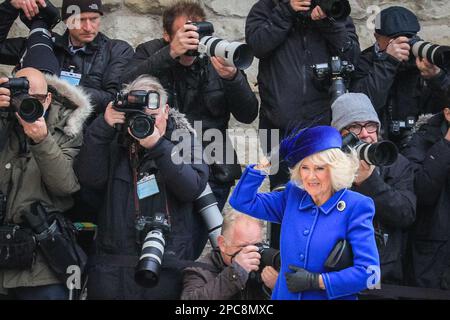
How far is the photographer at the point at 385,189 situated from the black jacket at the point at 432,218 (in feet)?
0.27

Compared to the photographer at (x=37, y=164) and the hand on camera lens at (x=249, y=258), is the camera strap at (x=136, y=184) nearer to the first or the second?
the photographer at (x=37, y=164)

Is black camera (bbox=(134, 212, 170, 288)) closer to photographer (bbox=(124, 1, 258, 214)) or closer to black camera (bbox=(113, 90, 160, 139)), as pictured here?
black camera (bbox=(113, 90, 160, 139))

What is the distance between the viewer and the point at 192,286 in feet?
14.6

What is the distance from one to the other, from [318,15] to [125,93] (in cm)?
108

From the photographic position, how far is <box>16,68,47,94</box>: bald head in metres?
4.76

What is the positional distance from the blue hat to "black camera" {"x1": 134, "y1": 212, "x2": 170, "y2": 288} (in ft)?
2.51

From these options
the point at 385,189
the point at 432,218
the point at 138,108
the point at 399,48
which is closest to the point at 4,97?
the point at 138,108

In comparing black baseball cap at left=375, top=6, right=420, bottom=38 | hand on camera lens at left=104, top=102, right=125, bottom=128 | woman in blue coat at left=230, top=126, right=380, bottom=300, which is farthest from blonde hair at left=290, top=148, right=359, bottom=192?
black baseball cap at left=375, top=6, right=420, bottom=38

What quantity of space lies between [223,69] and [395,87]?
104cm

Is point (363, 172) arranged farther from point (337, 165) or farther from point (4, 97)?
point (4, 97)

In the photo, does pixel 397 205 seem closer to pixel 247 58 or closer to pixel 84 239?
pixel 247 58

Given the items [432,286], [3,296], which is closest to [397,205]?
[432,286]

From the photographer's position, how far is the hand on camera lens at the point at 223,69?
4860 mm

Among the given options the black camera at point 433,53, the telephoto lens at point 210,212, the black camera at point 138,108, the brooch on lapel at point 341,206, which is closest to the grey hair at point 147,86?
the black camera at point 138,108
